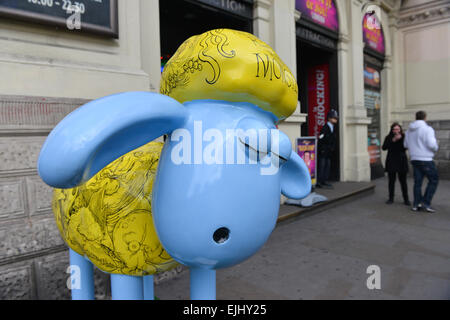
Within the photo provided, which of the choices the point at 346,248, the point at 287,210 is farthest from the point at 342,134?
the point at 346,248

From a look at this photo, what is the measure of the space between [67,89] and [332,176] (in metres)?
6.67

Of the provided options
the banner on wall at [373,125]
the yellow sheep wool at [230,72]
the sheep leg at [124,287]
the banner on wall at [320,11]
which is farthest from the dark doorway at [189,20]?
the banner on wall at [373,125]

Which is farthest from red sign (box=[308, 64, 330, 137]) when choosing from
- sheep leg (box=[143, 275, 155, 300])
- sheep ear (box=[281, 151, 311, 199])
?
sheep leg (box=[143, 275, 155, 300])

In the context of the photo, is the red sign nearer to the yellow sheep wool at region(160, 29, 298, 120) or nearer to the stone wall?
the stone wall

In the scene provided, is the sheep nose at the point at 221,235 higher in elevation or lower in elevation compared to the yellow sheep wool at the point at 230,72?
lower

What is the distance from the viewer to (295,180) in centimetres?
131

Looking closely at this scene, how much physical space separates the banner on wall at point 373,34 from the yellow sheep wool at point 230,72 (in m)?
8.46

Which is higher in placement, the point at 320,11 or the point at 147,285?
the point at 320,11

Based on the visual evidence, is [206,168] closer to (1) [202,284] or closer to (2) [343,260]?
(1) [202,284]

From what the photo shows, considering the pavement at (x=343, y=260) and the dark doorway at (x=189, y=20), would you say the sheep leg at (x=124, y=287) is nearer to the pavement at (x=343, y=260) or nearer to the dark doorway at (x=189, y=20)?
the pavement at (x=343, y=260)

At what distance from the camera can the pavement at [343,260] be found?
8.74 ft

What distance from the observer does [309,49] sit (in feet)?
25.2

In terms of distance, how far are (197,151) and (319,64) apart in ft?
24.9

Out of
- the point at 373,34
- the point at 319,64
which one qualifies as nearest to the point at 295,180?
the point at 319,64
